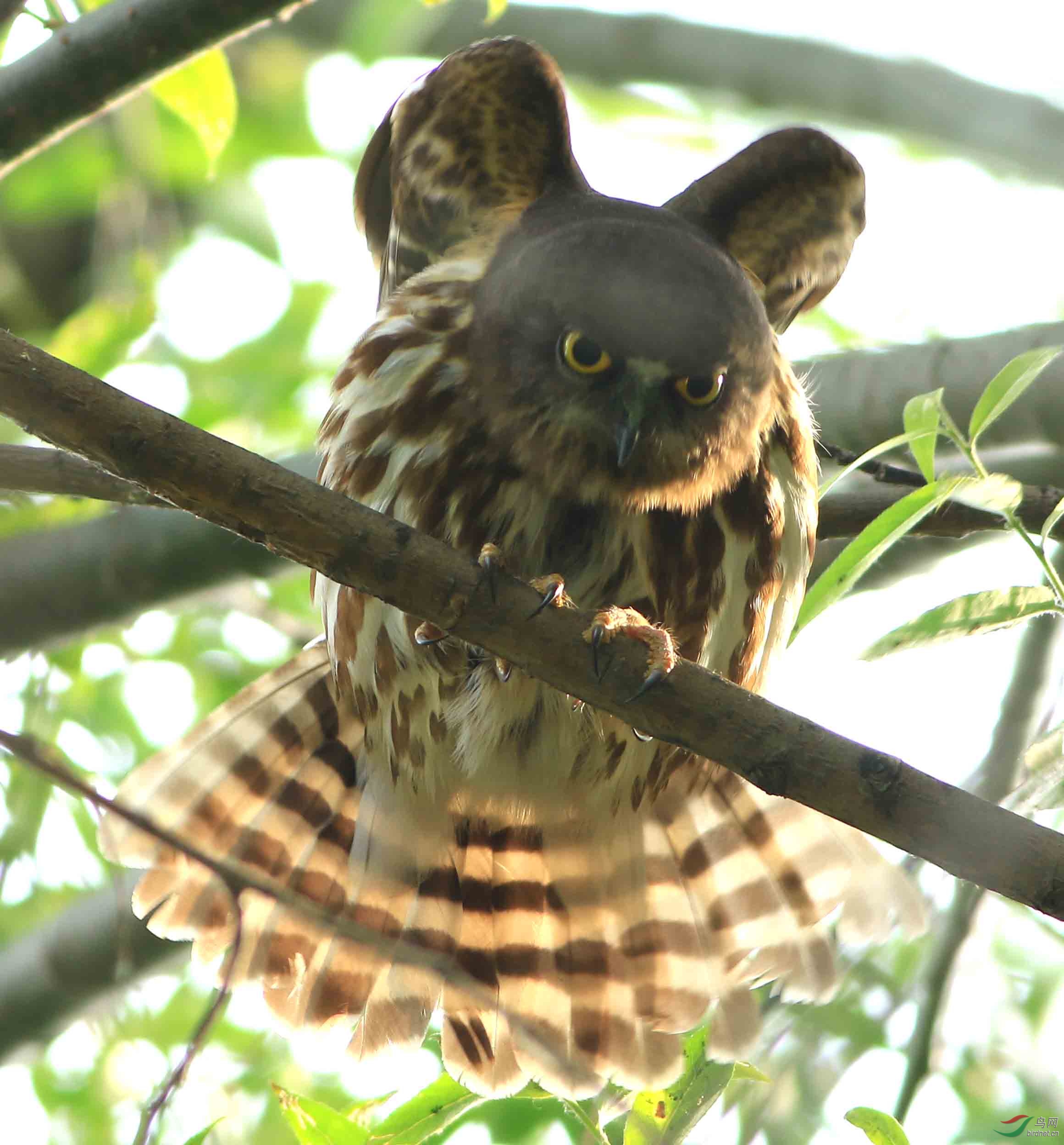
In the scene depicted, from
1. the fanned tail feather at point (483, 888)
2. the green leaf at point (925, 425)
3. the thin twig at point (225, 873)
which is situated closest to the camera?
the thin twig at point (225, 873)

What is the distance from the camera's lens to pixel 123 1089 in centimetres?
450

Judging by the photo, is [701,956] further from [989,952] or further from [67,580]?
[67,580]

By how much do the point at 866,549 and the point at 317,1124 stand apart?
5.15ft

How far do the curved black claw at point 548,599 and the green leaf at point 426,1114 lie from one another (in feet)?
3.65

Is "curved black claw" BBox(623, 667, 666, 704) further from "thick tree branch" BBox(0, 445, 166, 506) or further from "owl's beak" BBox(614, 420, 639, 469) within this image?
"thick tree branch" BBox(0, 445, 166, 506)

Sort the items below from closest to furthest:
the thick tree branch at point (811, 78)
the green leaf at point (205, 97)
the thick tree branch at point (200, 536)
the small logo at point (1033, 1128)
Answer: the green leaf at point (205, 97)
the small logo at point (1033, 1128)
the thick tree branch at point (200, 536)
the thick tree branch at point (811, 78)

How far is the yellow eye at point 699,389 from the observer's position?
353cm

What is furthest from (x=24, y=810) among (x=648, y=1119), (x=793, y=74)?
(x=793, y=74)

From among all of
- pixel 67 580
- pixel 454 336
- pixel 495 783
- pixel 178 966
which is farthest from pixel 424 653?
pixel 178 966

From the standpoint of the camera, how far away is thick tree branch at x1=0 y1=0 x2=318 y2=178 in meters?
3.40

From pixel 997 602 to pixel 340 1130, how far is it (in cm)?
165

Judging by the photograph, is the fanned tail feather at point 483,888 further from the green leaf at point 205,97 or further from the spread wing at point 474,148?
the green leaf at point 205,97

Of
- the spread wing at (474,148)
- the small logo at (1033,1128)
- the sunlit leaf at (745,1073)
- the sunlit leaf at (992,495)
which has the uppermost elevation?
the spread wing at (474,148)

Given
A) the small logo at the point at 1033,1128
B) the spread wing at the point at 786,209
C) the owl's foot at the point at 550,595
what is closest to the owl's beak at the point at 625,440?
the owl's foot at the point at 550,595
